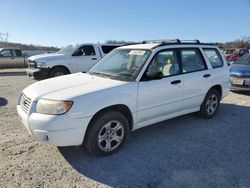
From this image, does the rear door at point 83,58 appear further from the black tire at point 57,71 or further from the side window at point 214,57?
the side window at point 214,57

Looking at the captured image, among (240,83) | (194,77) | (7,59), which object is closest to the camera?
(194,77)

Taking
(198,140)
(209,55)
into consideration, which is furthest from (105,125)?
(209,55)

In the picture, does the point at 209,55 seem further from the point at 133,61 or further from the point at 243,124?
the point at 133,61

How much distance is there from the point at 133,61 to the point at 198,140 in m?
1.86

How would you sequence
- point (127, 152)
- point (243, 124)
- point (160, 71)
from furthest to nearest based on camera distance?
point (243, 124), point (160, 71), point (127, 152)

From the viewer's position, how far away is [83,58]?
→ 10984 mm

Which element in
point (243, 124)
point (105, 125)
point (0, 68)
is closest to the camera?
point (105, 125)

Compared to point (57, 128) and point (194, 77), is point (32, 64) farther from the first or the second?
point (57, 128)

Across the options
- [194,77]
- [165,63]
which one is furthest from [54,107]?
[194,77]

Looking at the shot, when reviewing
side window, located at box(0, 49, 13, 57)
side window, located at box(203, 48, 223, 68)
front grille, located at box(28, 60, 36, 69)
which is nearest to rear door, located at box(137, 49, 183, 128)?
side window, located at box(203, 48, 223, 68)

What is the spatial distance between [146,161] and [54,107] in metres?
1.57

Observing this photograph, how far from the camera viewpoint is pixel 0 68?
16953 mm

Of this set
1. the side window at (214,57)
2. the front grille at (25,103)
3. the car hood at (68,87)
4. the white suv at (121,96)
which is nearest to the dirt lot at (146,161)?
the white suv at (121,96)

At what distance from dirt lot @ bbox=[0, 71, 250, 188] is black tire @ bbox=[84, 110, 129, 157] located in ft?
0.49
